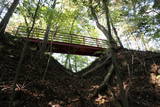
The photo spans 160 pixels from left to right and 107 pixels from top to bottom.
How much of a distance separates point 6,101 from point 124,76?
6.11 m

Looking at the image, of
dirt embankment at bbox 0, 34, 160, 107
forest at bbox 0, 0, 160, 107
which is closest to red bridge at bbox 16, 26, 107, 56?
forest at bbox 0, 0, 160, 107

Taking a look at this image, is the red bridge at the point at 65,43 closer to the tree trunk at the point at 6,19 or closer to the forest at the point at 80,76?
the forest at the point at 80,76

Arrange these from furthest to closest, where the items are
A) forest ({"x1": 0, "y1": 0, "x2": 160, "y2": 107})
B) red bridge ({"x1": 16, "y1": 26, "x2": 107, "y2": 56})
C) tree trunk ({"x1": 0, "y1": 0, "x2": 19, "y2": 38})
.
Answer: red bridge ({"x1": 16, "y1": 26, "x2": 107, "y2": 56})
tree trunk ({"x1": 0, "y1": 0, "x2": 19, "y2": 38})
forest ({"x1": 0, "y1": 0, "x2": 160, "y2": 107})

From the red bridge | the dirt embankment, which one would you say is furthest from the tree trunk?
the red bridge

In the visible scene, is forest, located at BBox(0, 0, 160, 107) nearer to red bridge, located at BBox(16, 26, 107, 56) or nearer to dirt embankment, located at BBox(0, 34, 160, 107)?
dirt embankment, located at BBox(0, 34, 160, 107)

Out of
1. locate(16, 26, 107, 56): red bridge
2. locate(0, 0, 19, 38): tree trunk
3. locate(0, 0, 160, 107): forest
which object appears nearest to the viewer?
locate(0, 0, 160, 107): forest

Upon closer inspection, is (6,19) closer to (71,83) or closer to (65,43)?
(65,43)

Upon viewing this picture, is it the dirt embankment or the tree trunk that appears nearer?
the dirt embankment

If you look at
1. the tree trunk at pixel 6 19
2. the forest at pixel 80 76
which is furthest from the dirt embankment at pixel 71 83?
the tree trunk at pixel 6 19

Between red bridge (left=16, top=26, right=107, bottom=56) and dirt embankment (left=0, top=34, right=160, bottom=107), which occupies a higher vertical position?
red bridge (left=16, top=26, right=107, bottom=56)

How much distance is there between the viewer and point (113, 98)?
737 cm

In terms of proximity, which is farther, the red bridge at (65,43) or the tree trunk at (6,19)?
the red bridge at (65,43)

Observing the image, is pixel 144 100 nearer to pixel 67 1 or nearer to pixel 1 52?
pixel 1 52

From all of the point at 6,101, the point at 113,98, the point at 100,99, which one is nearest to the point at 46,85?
the point at 6,101
